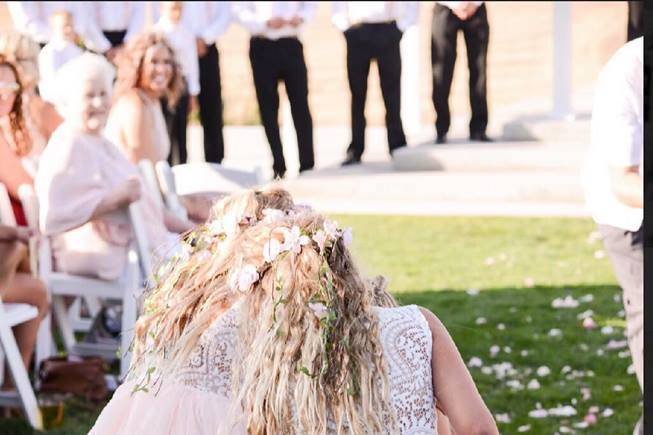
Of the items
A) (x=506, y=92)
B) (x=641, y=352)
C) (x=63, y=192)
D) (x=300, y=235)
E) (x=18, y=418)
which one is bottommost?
(x=506, y=92)

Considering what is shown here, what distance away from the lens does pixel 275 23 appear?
12.2 m

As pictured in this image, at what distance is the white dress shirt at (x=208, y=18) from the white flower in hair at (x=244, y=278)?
9597 millimetres

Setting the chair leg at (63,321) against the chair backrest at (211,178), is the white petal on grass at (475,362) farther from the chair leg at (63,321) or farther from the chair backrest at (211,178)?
the chair leg at (63,321)

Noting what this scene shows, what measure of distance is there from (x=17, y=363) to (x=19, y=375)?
0.05 m

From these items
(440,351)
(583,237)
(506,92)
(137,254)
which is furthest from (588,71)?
(440,351)

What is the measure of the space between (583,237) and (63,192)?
4.74m

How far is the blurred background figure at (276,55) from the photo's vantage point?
12.2 metres

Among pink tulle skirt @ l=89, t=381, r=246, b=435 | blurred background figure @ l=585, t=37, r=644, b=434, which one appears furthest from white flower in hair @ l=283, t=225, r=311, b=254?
blurred background figure @ l=585, t=37, r=644, b=434

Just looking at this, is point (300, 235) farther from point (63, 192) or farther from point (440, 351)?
point (63, 192)

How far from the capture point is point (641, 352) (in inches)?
180

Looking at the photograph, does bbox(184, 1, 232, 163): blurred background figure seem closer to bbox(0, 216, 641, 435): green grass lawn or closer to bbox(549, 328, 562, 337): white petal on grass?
bbox(0, 216, 641, 435): green grass lawn

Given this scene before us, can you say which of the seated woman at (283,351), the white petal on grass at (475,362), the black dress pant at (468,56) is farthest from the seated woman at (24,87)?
the black dress pant at (468,56)

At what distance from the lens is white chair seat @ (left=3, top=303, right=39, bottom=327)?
521 cm

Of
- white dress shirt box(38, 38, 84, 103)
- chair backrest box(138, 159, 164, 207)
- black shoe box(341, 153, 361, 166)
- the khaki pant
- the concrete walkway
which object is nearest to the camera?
the khaki pant
